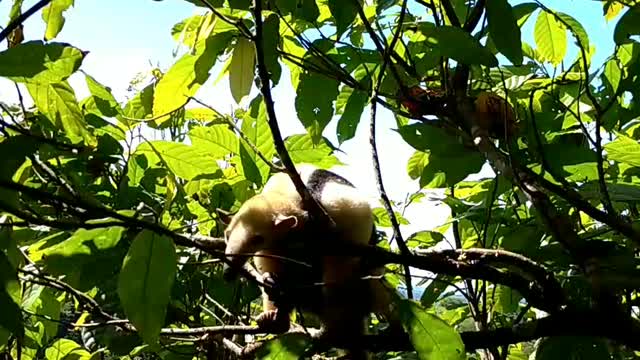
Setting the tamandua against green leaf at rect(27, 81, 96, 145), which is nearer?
green leaf at rect(27, 81, 96, 145)

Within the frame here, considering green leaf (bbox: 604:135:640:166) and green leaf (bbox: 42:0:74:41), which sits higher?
green leaf (bbox: 42:0:74:41)

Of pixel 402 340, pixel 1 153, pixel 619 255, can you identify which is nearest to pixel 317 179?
pixel 402 340

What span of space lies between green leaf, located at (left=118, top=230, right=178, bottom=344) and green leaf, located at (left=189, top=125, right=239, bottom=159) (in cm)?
79

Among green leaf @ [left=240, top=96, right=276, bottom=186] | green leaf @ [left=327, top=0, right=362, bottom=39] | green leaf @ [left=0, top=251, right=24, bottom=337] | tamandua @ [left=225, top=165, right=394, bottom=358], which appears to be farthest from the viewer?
tamandua @ [left=225, top=165, right=394, bottom=358]

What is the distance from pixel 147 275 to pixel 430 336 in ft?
1.51

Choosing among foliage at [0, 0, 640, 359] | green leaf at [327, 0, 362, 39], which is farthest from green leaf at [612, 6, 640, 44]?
green leaf at [327, 0, 362, 39]

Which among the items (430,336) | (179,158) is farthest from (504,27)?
(179,158)

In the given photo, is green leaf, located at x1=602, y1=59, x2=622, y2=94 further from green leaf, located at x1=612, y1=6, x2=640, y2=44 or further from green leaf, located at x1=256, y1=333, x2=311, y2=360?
green leaf, located at x1=256, y1=333, x2=311, y2=360

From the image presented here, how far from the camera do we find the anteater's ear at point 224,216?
1918mm

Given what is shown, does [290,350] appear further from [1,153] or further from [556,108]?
[556,108]

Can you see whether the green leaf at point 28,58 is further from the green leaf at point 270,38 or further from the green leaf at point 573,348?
the green leaf at point 573,348

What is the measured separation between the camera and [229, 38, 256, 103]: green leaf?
121cm

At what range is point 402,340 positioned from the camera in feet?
4.41

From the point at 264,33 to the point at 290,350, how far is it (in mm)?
539
